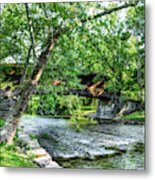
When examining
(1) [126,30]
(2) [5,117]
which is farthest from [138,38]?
(2) [5,117]

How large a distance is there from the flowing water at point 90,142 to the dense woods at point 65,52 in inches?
3.5

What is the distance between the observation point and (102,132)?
3072mm

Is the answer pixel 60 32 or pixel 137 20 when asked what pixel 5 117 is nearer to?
pixel 60 32

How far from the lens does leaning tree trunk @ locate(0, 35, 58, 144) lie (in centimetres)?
317

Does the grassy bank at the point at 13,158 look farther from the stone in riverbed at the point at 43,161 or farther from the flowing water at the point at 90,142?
the flowing water at the point at 90,142

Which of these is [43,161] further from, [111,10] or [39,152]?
[111,10]

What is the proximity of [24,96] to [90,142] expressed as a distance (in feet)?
1.70

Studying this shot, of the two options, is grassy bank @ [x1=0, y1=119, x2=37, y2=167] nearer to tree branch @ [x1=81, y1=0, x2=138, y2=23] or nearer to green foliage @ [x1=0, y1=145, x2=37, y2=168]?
green foliage @ [x1=0, y1=145, x2=37, y2=168]

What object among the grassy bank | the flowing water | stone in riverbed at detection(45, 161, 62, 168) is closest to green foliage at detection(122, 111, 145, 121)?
the flowing water

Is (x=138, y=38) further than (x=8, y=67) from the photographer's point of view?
No

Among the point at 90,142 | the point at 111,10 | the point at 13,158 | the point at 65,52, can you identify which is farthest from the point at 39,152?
the point at 111,10

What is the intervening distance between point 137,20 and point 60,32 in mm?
491

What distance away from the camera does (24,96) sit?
320cm

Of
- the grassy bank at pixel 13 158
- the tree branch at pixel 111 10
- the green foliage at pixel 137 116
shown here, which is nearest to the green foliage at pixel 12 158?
the grassy bank at pixel 13 158
